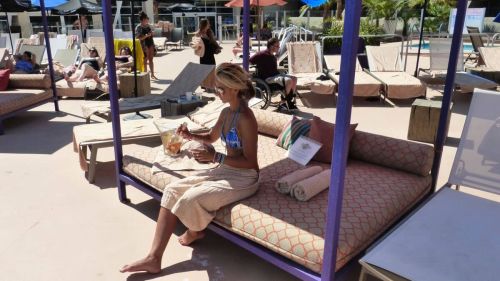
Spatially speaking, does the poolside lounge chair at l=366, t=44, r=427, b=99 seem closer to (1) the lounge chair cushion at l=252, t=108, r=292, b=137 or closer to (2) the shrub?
(1) the lounge chair cushion at l=252, t=108, r=292, b=137

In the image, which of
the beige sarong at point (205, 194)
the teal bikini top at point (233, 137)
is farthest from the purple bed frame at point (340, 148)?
the teal bikini top at point (233, 137)

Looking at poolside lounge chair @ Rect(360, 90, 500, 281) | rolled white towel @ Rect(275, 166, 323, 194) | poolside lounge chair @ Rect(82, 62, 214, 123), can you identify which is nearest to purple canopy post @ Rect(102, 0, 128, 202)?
rolled white towel @ Rect(275, 166, 323, 194)

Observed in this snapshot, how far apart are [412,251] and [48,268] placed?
237 cm

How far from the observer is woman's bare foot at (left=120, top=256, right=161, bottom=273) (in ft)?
8.82

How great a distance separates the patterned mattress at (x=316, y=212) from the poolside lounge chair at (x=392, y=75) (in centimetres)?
429

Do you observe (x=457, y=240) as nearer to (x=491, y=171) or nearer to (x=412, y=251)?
(x=412, y=251)

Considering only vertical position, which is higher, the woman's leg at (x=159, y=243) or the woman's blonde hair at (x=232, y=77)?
the woman's blonde hair at (x=232, y=77)

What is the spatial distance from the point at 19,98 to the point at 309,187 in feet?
17.6

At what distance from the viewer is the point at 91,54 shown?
31.2 feet

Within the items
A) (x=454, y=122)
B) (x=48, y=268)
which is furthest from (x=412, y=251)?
(x=454, y=122)

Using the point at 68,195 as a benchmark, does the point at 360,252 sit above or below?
above

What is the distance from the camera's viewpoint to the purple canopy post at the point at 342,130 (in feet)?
5.73

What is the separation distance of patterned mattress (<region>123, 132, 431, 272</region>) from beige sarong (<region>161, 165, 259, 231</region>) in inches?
2.6

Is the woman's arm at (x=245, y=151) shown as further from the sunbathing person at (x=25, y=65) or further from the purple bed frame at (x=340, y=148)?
the sunbathing person at (x=25, y=65)
